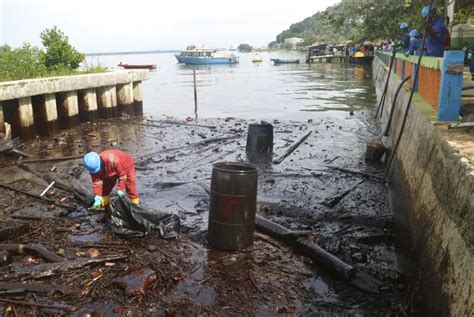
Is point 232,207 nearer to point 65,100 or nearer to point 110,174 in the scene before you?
point 110,174

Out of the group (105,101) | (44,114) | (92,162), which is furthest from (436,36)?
(105,101)

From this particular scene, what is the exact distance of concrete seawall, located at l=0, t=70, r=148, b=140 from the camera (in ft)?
39.8

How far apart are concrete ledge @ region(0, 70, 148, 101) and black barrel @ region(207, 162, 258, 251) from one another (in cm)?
835

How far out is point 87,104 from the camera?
1566 cm

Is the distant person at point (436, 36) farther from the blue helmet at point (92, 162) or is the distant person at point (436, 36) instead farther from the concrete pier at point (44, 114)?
the concrete pier at point (44, 114)

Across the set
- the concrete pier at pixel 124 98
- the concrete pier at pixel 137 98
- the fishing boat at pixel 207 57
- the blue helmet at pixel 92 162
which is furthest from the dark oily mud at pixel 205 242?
the fishing boat at pixel 207 57

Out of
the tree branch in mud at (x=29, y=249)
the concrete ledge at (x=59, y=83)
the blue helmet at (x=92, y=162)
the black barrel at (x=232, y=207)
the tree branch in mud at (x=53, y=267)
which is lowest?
the tree branch in mud at (x=53, y=267)

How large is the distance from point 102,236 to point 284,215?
9.86 feet

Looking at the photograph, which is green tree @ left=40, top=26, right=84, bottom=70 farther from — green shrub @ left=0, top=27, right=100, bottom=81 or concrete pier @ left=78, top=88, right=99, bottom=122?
concrete pier @ left=78, top=88, right=99, bottom=122

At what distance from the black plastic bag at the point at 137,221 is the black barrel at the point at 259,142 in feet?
16.5

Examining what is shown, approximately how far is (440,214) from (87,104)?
46.2 ft

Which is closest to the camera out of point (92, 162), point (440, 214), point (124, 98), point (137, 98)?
point (440, 214)

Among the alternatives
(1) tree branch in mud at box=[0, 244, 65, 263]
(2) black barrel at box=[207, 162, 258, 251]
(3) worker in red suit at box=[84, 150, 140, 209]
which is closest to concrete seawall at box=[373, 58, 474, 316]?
(2) black barrel at box=[207, 162, 258, 251]

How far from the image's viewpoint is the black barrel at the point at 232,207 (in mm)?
5422
